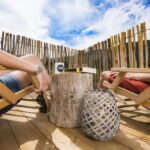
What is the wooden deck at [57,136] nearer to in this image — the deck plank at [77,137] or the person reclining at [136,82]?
the deck plank at [77,137]

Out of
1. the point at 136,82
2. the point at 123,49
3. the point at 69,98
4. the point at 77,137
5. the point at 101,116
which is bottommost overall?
the point at 77,137

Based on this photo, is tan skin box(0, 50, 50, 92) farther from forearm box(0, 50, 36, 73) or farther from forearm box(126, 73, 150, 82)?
forearm box(126, 73, 150, 82)

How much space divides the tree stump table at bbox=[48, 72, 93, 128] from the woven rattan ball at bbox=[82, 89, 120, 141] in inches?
11.9

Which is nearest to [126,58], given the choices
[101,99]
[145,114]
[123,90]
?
[145,114]

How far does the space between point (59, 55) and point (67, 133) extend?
18.8 feet

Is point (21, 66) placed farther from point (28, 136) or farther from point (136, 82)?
point (136, 82)

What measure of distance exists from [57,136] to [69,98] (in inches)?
15.9

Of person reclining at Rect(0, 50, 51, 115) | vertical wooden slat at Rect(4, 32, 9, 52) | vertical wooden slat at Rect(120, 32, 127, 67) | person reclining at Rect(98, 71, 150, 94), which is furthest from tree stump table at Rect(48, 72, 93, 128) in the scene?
vertical wooden slat at Rect(4, 32, 9, 52)

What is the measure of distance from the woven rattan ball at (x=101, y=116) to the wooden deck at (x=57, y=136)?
8 centimetres

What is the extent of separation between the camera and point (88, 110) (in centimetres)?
147

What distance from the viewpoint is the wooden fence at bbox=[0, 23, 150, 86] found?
4.40m

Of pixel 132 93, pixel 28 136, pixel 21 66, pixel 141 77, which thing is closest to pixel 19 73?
pixel 21 66

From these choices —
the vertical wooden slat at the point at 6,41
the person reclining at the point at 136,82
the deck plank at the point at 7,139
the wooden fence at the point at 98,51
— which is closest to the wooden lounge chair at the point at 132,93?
the person reclining at the point at 136,82

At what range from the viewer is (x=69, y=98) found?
1809 millimetres
